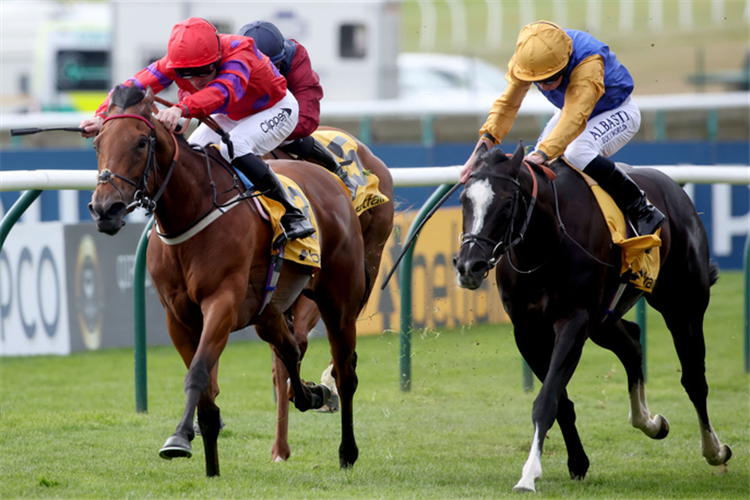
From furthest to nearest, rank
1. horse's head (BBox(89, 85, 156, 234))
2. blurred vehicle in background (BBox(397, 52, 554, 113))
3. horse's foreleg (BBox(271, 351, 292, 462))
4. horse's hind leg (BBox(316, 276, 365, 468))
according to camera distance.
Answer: blurred vehicle in background (BBox(397, 52, 554, 113))
horse's hind leg (BBox(316, 276, 365, 468))
horse's foreleg (BBox(271, 351, 292, 462))
horse's head (BBox(89, 85, 156, 234))

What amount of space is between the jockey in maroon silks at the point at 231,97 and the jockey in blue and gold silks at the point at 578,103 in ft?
3.16

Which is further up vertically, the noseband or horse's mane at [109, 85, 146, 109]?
A: horse's mane at [109, 85, 146, 109]

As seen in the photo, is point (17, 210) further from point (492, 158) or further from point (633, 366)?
point (633, 366)

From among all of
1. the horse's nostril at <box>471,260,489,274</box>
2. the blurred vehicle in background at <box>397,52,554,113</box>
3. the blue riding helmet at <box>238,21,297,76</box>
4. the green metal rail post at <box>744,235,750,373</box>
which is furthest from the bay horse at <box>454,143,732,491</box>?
the blurred vehicle in background at <box>397,52,554,113</box>

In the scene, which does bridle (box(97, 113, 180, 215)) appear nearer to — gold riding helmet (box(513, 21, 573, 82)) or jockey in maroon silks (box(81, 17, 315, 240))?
jockey in maroon silks (box(81, 17, 315, 240))

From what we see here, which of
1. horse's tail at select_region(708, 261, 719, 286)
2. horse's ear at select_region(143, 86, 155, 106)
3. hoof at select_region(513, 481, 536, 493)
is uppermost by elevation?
horse's ear at select_region(143, 86, 155, 106)

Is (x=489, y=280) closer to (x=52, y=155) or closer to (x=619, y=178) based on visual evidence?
(x=619, y=178)

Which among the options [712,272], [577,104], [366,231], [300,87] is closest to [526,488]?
[577,104]

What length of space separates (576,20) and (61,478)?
19.2 m

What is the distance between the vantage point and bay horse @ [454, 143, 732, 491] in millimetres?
4684

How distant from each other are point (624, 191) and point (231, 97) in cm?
191

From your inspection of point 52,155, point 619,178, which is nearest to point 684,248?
point 619,178

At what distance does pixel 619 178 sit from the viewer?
5320 millimetres

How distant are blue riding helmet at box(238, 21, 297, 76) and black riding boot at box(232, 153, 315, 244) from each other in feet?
3.45
